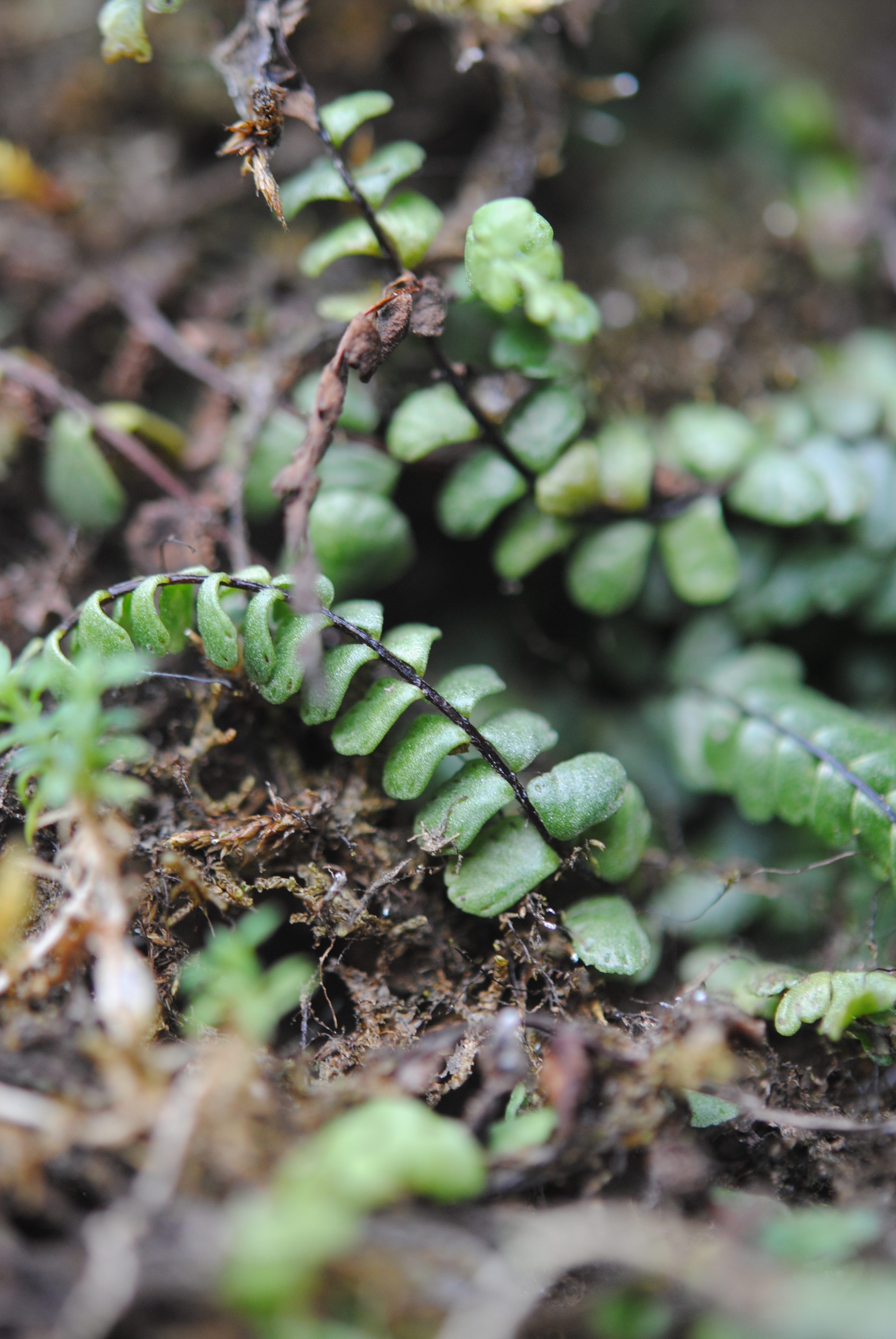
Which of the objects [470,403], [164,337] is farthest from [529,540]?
[164,337]

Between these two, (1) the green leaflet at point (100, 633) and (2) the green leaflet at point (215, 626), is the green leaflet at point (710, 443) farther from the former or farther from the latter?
(1) the green leaflet at point (100, 633)

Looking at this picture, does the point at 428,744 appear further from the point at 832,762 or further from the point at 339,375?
the point at 832,762

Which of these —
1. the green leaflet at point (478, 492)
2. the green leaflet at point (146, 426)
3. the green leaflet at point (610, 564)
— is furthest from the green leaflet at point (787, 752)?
the green leaflet at point (146, 426)

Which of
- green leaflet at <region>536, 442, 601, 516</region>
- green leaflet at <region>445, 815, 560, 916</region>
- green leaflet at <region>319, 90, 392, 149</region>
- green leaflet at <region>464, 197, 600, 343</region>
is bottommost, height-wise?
green leaflet at <region>445, 815, 560, 916</region>

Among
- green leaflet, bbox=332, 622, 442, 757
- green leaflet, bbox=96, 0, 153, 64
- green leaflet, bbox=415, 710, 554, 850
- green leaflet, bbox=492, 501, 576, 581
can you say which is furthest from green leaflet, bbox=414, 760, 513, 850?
green leaflet, bbox=96, 0, 153, 64

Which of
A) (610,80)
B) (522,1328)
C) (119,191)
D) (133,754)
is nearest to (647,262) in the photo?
(610,80)

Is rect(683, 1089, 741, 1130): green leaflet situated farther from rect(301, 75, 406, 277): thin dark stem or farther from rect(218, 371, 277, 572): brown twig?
rect(301, 75, 406, 277): thin dark stem
